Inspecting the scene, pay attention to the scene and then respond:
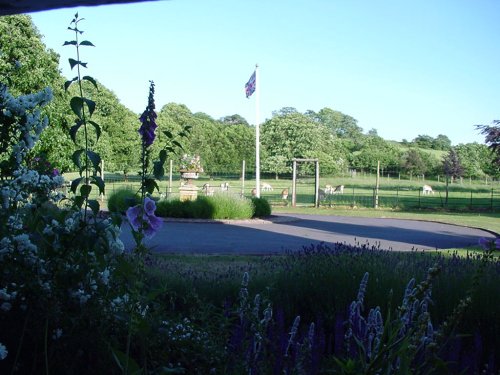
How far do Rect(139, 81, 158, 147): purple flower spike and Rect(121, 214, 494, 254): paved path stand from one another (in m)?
8.95

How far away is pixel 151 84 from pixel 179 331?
1.42 m

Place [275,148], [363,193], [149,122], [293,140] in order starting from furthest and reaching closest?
[293,140] → [275,148] → [363,193] → [149,122]

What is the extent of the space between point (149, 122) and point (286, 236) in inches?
553

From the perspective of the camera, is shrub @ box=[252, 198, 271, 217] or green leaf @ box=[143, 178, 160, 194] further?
shrub @ box=[252, 198, 271, 217]

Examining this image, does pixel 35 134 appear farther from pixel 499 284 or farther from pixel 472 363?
pixel 499 284

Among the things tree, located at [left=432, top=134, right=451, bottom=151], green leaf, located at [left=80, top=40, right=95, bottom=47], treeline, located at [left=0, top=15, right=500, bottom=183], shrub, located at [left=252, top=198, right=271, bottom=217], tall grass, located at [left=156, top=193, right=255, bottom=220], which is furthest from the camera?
tree, located at [left=432, top=134, right=451, bottom=151]

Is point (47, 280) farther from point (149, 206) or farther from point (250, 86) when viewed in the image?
point (250, 86)

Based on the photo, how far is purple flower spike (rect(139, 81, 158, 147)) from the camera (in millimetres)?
2311

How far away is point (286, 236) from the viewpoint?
1625 centimetres

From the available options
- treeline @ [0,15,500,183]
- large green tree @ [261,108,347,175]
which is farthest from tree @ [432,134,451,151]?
large green tree @ [261,108,347,175]

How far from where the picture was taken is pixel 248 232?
56.8ft

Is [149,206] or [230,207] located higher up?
[149,206]

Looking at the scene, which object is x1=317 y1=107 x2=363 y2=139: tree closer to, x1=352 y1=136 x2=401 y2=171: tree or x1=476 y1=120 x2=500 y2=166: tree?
x1=352 y1=136 x2=401 y2=171: tree

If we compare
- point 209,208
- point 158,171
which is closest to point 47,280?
point 158,171
